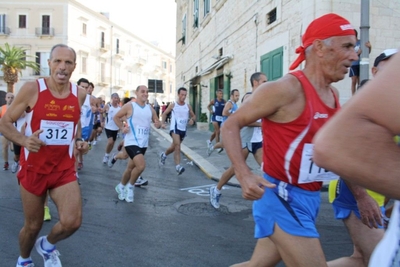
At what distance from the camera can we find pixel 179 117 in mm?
11531

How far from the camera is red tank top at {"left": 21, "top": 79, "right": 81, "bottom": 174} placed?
12.9 ft

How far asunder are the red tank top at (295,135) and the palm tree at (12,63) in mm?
53711

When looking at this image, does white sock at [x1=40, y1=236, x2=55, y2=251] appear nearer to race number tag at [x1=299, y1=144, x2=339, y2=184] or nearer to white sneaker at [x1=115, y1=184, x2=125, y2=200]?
race number tag at [x1=299, y1=144, x2=339, y2=184]

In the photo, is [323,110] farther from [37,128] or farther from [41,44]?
[41,44]

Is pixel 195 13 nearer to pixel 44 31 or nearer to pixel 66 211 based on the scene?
pixel 66 211

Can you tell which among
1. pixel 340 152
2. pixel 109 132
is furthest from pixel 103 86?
pixel 340 152

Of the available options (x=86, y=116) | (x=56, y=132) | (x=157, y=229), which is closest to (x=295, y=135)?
(x=56, y=132)

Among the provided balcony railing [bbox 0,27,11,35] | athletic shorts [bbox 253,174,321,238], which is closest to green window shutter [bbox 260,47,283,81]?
athletic shorts [bbox 253,174,321,238]

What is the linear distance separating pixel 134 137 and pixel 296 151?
17.1ft

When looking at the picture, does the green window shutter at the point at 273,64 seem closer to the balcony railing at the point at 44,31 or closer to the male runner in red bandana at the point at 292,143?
the male runner in red bandana at the point at 292,143

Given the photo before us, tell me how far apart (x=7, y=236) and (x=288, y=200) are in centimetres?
378

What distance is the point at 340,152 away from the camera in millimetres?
1230

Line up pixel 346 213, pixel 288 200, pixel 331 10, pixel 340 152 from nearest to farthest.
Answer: pixel 340 152, pixel 288 200, pixel 346 213, pixel 331 10

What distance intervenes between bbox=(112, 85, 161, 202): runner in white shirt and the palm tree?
4817cm
